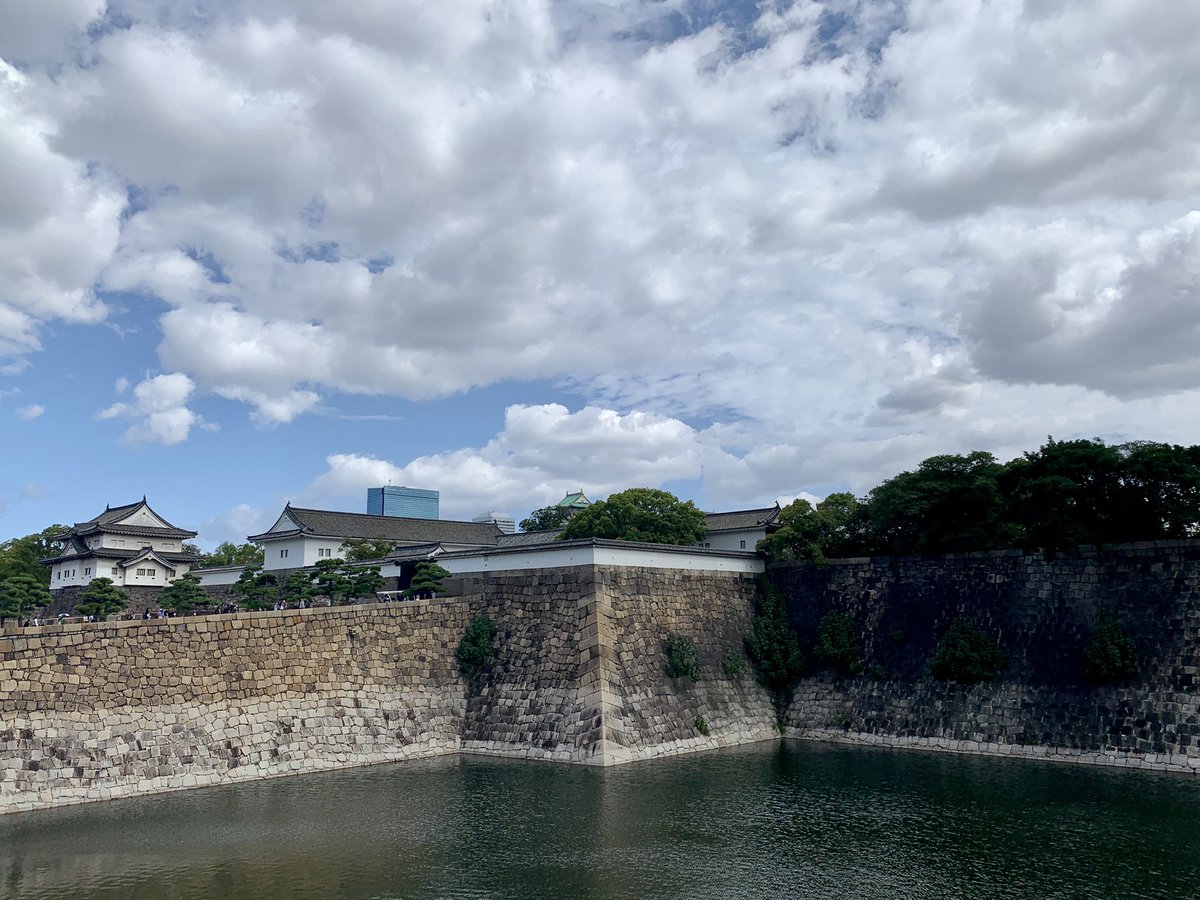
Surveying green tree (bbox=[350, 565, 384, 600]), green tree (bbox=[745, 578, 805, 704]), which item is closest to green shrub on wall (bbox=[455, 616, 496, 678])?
green tree (bbox=[350, 565, 384, 600])

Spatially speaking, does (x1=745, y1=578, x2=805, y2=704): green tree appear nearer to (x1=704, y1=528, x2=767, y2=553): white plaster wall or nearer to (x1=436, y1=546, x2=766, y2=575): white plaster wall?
(x1=436, y1=546, x2=766, y2=575): white plaster wall

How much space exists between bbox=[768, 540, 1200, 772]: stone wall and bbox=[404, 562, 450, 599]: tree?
13.1 meters

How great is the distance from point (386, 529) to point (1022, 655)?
33823mm

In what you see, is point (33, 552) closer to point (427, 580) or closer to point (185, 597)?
point (185, 597)

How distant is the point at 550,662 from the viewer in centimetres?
2856

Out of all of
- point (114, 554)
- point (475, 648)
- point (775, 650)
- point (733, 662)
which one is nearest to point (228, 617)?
point (475, 648)

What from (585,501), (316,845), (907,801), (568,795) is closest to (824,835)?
(907,801)

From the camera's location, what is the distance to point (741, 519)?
4588 cm

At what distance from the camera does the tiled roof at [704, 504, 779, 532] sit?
44.3m

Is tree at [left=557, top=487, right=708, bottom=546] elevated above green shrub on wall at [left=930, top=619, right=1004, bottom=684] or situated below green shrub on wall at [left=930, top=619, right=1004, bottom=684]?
above

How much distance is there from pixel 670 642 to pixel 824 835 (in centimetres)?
1144

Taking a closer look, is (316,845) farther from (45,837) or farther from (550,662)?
(550,662)

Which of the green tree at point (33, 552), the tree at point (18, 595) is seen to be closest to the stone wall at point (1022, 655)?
the tree at point (18, 595)

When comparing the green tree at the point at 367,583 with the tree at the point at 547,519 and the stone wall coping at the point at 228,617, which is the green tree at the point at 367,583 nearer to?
the stone wall coping at the point at 228,617
